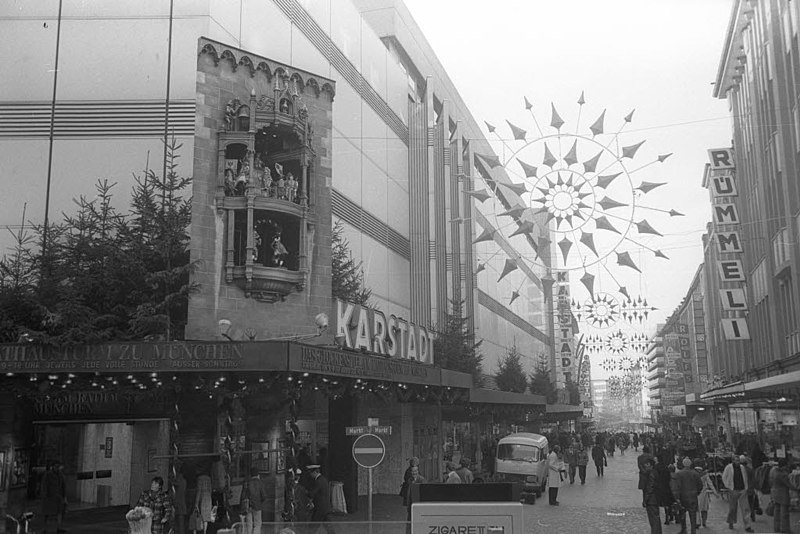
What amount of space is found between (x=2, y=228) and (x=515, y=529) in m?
19.2

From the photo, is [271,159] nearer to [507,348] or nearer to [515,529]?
[515,529]

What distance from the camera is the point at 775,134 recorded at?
3809 cm

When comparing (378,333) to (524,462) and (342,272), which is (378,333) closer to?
(342,272)

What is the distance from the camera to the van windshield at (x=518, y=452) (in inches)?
1185

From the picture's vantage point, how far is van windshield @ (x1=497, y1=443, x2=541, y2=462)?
30.1m

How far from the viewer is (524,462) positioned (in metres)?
30.0

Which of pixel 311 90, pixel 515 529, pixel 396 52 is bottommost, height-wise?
pixel 515 529

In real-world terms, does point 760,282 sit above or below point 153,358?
above

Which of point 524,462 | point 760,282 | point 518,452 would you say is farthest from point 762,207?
point 524,462

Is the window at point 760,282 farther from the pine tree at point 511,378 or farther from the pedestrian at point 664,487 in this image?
the pedestrian at point 664,487

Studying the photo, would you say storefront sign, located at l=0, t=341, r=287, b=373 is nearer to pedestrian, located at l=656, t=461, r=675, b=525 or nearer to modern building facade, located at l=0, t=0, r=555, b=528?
modern building facade, located at l=0, t=0, r=555, b=528

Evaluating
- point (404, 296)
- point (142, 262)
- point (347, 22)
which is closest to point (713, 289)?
point (404, 296)

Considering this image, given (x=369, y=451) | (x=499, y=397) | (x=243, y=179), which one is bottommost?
(x=369, y=451)

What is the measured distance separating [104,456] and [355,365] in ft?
29.2
